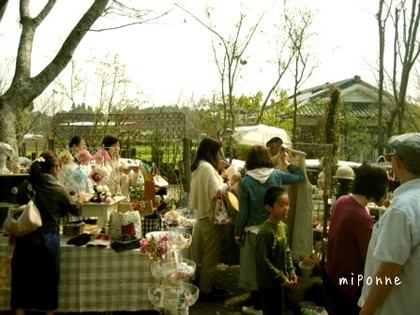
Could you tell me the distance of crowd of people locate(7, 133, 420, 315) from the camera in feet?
5.21

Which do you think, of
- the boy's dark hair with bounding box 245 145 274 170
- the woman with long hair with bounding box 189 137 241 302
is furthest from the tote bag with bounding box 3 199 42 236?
the boy's dark hair with bounding box 245 145 274 170

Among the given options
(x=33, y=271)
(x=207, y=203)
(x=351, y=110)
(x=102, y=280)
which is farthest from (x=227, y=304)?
(x=351, y=110)

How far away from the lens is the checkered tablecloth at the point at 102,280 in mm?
3426

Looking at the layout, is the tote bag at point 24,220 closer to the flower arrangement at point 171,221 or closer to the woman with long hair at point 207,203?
the flower arrangement at point 171,221

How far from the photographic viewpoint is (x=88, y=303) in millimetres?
3434

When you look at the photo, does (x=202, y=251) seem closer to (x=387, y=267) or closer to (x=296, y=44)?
(x=387, y=267)

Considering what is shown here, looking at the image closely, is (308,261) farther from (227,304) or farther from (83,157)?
(83,157)

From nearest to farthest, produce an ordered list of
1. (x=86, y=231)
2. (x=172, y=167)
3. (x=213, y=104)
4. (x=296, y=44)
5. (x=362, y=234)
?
(x=362, y=234) → (x=86, y=231) → (x=172, y=167) → (x=296, y=44) → (x=213, y=104)

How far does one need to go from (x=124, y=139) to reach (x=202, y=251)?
7.31 meters

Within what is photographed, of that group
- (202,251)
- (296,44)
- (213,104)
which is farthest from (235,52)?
(202,251)

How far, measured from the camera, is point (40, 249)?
3139 mm

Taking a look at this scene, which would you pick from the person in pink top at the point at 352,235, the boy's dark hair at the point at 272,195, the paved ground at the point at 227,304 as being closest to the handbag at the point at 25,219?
the paved ground at the point at 227,304

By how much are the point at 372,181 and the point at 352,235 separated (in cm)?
36

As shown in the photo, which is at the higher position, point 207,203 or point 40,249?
point 207,203
